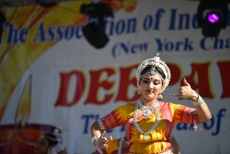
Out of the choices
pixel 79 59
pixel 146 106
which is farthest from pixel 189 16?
pixel 146 106

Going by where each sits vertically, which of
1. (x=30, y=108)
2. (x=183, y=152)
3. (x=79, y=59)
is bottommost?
(x=183, y=152)

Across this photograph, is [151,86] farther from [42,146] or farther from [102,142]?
[42,146]

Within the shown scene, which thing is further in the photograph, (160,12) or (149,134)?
(160,12)

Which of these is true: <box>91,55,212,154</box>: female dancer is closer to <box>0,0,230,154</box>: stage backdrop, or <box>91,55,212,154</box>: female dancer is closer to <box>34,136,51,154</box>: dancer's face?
<box>0,0,230,154</box>: stage backdrop

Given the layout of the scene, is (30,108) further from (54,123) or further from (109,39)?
(109,39)

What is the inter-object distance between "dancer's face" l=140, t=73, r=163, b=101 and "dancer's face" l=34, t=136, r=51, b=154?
11.4 feet

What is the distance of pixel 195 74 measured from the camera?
6.76 metres

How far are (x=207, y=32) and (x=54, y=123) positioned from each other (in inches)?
94.9

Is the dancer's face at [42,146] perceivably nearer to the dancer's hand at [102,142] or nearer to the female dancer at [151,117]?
the female dancer at [151,117]

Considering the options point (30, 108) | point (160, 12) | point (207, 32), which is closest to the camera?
point (207, 32)

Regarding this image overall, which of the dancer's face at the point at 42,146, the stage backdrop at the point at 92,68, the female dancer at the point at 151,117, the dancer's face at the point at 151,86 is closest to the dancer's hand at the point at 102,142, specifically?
the female dancer at the point at 151,117

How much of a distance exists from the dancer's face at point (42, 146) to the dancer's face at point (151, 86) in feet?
11.4

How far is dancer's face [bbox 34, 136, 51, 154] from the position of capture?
739 cm

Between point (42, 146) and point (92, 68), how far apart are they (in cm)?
126
